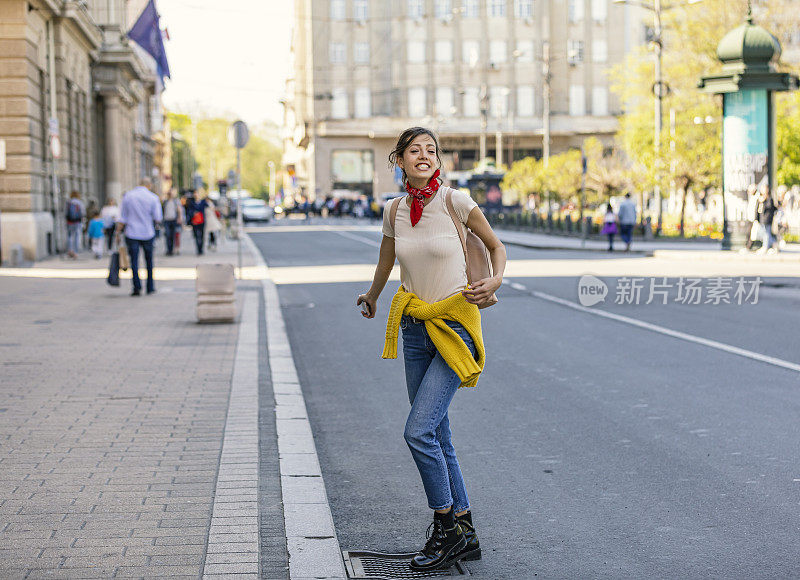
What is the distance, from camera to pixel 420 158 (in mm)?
4820

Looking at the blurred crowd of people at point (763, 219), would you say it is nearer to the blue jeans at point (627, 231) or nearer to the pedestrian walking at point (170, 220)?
the blue jeans at point (627, 231)

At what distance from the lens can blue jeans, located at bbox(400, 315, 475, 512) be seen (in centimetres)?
484

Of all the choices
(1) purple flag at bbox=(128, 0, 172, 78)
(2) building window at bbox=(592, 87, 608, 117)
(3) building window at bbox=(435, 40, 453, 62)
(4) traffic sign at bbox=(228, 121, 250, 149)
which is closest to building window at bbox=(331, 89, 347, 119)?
(3) building window at bbox=(435, 40, 453, 62)

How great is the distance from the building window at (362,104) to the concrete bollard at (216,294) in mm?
75994

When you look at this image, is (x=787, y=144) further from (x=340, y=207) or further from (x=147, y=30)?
(x=340, y=207)

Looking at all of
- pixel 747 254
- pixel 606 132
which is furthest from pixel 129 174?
pixel 606 132

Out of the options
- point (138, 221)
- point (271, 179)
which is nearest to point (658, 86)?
point (138, 221)

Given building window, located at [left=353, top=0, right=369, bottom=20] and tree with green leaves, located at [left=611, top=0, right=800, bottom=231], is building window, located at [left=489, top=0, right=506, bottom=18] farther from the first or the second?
tree with green leaves, located at [left=611, top=0, right=800, bottom=231]

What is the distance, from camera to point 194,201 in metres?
34.5

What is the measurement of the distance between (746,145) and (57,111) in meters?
18.4

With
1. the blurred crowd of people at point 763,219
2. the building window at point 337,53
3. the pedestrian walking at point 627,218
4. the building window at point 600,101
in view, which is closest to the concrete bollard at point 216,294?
the blurred crowd of people at point 763,219

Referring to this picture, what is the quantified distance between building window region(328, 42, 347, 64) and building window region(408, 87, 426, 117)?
5.82 metres

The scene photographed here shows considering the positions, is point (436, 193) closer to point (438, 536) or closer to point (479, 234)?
point (479, 234)

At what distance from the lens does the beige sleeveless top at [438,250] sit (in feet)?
16.0
